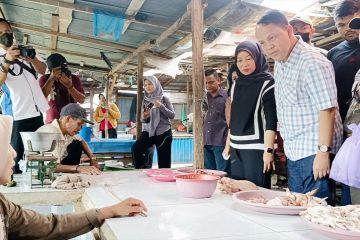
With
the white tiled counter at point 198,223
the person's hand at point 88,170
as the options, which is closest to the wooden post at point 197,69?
the person's hand at point 88,170

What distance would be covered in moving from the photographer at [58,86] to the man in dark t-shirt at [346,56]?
2.71 meters

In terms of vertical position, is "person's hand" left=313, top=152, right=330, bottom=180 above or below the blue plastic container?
above

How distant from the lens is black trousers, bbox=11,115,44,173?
124 inches

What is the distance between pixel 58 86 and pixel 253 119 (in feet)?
7.99

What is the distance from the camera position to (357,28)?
216cm

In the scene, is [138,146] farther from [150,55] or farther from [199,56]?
[199,56]

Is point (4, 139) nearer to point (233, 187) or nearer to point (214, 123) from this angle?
point (233, 187)

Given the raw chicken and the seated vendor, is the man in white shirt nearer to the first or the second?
the raw chicken

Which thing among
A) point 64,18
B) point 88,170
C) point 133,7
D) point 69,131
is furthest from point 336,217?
point 64,18

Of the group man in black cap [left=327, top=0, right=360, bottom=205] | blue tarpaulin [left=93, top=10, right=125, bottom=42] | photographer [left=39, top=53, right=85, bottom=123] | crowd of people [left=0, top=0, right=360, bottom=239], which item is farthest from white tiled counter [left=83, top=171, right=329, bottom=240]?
blue tarpaulin [left=93, top=10, right=125, bottom=42]

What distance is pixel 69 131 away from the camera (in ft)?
10.6

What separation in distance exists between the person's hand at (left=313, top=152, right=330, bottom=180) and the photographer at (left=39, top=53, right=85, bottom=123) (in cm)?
282

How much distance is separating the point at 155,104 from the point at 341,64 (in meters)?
3.26

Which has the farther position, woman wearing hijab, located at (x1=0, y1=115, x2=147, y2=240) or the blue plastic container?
the blue plastic container
